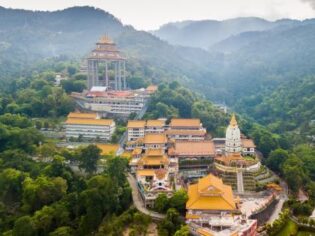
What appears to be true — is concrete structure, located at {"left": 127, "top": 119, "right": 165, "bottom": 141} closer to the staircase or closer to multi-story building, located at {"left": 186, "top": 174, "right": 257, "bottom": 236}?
the staircase

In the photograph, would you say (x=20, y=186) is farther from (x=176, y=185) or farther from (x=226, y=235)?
(x=226, y=235)

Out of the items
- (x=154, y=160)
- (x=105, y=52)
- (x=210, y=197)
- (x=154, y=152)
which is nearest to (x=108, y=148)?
(x=154, y=152)

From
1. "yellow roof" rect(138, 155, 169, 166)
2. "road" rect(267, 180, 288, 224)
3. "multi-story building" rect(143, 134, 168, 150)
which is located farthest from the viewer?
"multi-story building" rect(143, 134, 168, 150)

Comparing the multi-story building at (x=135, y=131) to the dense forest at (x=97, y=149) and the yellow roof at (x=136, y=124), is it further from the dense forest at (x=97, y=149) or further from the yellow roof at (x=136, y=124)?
the dense forest at (x=97, y=149)

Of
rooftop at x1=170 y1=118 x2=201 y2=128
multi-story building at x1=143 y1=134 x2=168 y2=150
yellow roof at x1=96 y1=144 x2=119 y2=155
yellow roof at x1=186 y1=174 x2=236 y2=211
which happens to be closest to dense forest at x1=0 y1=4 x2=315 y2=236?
yellow roof at x1=186 y1=174 x2=236 y2=211

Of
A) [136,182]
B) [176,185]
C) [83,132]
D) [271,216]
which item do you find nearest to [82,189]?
[136,182]

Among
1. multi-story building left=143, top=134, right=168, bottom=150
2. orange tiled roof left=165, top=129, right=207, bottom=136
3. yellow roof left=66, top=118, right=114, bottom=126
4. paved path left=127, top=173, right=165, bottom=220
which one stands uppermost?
yellow roof left=66, top=118, right=114, bottom=126

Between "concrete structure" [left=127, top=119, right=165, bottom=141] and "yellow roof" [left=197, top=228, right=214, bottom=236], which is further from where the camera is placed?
"concrete structure" [left=127, top=119, right=165, bottom=141]

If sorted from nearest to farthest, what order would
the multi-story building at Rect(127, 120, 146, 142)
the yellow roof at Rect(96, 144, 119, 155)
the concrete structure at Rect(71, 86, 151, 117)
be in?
the yellow roof at Rect(96, 144, 119, 155)
the multi-story building at Rect(127, 120, 146, 142)
the concrete structure at Rect(71, 86, 151, 117)
